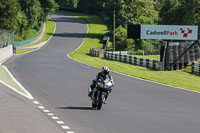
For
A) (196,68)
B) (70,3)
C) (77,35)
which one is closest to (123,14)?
(77,35)

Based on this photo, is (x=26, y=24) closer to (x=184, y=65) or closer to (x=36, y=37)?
(x=36, y=37)

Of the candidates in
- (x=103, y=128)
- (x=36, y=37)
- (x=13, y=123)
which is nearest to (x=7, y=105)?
(x=13, y=123)

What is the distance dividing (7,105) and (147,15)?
102m

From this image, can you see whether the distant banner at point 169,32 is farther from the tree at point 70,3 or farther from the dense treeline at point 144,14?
the tree at point 70,3

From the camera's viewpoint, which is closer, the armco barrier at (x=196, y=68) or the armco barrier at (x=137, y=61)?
the armco barrier at (x=196, y=68)

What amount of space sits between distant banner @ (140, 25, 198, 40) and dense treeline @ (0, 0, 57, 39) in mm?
30904

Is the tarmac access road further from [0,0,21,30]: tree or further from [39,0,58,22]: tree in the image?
[39,0,58,22]: tree

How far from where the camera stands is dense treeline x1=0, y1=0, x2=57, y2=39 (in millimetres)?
87812

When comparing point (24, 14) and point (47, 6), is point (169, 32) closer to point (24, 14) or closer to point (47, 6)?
point (24, 14)

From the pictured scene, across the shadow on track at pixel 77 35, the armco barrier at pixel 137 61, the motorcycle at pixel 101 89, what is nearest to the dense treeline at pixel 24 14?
the shadow on track at pixel 77 35

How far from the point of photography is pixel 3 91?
67.9 feet

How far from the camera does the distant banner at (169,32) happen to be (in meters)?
67.4

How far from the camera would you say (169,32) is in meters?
67.4

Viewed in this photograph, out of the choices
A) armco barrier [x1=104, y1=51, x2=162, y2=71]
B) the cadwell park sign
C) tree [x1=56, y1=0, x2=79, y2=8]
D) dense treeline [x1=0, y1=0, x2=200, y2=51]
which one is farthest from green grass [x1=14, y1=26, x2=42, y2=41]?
tree [x1=56, y1=0, x2=79, y2=8]
